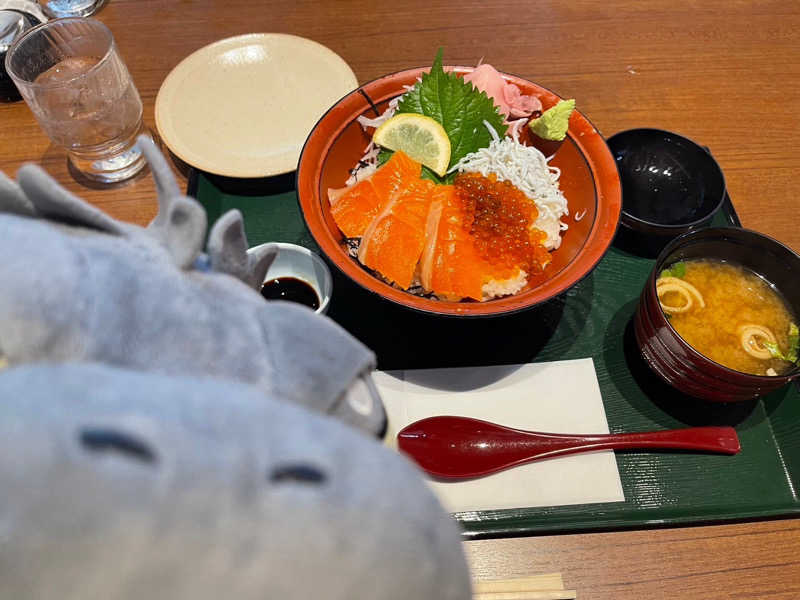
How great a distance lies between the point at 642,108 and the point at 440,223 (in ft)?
3.33

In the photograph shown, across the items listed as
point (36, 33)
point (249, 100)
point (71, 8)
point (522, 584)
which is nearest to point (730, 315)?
point (522, 584)

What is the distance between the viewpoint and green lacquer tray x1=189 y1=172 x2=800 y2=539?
1.16m

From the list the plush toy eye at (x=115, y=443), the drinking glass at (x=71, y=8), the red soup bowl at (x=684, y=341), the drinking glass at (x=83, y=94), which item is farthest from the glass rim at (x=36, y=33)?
the red soup bowl at (x=684, y=341)

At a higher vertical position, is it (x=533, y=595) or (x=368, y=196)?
(x=368, y=196)

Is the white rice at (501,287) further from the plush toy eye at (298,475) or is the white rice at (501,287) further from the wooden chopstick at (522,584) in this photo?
the plush toy eye at (298,475)

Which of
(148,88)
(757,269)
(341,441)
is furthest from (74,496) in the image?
(148,88)

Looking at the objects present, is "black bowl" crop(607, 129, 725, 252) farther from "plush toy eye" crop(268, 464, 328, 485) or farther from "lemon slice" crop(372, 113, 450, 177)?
"plush toy eye" crop(268, 464, 328, 485)

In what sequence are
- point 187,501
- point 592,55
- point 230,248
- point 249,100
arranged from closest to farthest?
point 187,501, point 230,248, point 249,100, point 592,55

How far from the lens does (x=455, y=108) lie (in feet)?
4.86

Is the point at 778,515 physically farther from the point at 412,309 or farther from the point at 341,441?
the point at 341,441

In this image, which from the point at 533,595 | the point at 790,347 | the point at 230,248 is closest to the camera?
the point at 230,248

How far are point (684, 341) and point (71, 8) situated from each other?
7.71 ft

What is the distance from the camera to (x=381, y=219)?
1.34 meters

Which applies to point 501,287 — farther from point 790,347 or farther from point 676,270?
point 790,347
